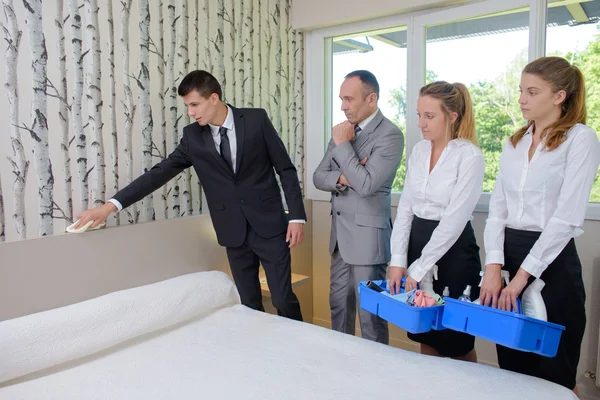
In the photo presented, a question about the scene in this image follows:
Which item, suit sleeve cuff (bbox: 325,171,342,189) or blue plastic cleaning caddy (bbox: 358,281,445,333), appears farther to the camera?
suit sleeve cuff (bbox: 325,171,342,189)

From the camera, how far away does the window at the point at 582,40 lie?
2.43m

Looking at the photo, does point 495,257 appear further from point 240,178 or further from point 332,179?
point 240,178

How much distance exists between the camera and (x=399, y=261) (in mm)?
2064

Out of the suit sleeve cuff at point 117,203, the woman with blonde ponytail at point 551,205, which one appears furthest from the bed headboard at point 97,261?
the woman with blonde ponytail at point 551,205

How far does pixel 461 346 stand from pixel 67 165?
1.80 metres

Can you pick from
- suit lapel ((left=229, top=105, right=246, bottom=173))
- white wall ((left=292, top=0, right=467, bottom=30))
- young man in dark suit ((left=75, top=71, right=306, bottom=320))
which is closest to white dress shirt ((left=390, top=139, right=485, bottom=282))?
young man in dark suit ((left=75, top=71, right=306, bottom=320))

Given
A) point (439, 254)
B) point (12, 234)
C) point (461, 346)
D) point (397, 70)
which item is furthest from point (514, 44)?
point (12, 234)

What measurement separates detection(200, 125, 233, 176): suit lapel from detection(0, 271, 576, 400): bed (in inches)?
24.5

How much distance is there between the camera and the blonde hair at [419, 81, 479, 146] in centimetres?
196

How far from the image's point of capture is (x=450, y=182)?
6.32 ft

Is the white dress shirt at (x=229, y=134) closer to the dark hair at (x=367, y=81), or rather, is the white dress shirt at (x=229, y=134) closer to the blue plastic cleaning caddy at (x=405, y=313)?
the dark hair at (x=367, y=81)

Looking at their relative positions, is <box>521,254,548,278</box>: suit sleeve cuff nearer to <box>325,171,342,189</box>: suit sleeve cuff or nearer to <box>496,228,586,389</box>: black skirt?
<box>496,228,586,389</box>: black skirt

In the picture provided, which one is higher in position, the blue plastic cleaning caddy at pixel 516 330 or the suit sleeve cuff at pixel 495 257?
the suit sleeve cuff at pixel 495 257

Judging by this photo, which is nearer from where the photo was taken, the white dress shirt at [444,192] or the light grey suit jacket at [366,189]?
the white dress shirt at [444,192]
